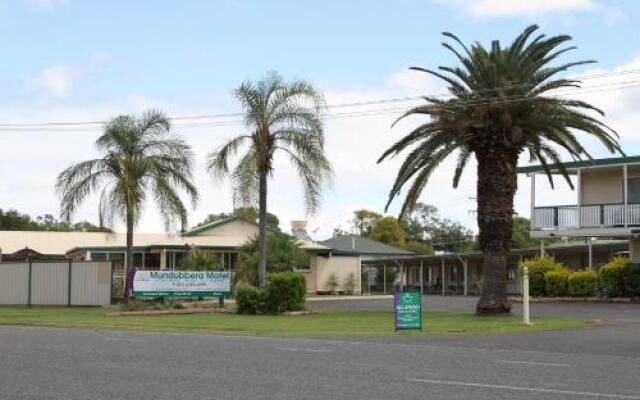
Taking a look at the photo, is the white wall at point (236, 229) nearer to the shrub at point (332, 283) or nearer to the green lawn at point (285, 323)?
the shrub at point (332, 283)

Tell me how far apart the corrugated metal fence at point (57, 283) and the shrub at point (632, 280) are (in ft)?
72.1

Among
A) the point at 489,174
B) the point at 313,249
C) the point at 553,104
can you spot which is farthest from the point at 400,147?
the point at 313,249

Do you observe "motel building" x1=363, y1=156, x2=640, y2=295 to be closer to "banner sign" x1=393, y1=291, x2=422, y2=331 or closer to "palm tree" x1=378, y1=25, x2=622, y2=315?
"palm tree" x1=378, y1=25, x2=622, y2=315

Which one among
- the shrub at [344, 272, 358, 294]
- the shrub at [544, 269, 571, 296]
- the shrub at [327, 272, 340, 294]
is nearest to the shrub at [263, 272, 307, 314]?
the shrub at [544, 269, 571, 296]

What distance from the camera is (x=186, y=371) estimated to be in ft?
42.6

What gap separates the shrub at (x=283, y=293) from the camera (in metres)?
33.5

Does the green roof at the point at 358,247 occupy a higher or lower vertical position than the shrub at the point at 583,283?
higher

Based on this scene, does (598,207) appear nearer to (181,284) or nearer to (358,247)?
(181,284)

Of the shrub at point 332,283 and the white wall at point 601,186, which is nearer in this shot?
the white wall at point 601,186

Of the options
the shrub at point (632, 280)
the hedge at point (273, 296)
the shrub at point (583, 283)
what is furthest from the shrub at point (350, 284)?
the hedge at point (273, 296)

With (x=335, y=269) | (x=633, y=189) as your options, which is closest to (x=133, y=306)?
(x=633, y=189)

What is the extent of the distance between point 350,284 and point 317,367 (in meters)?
44.3

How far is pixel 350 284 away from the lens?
57.8 metres

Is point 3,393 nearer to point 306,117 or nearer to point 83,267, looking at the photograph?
point 306,117
